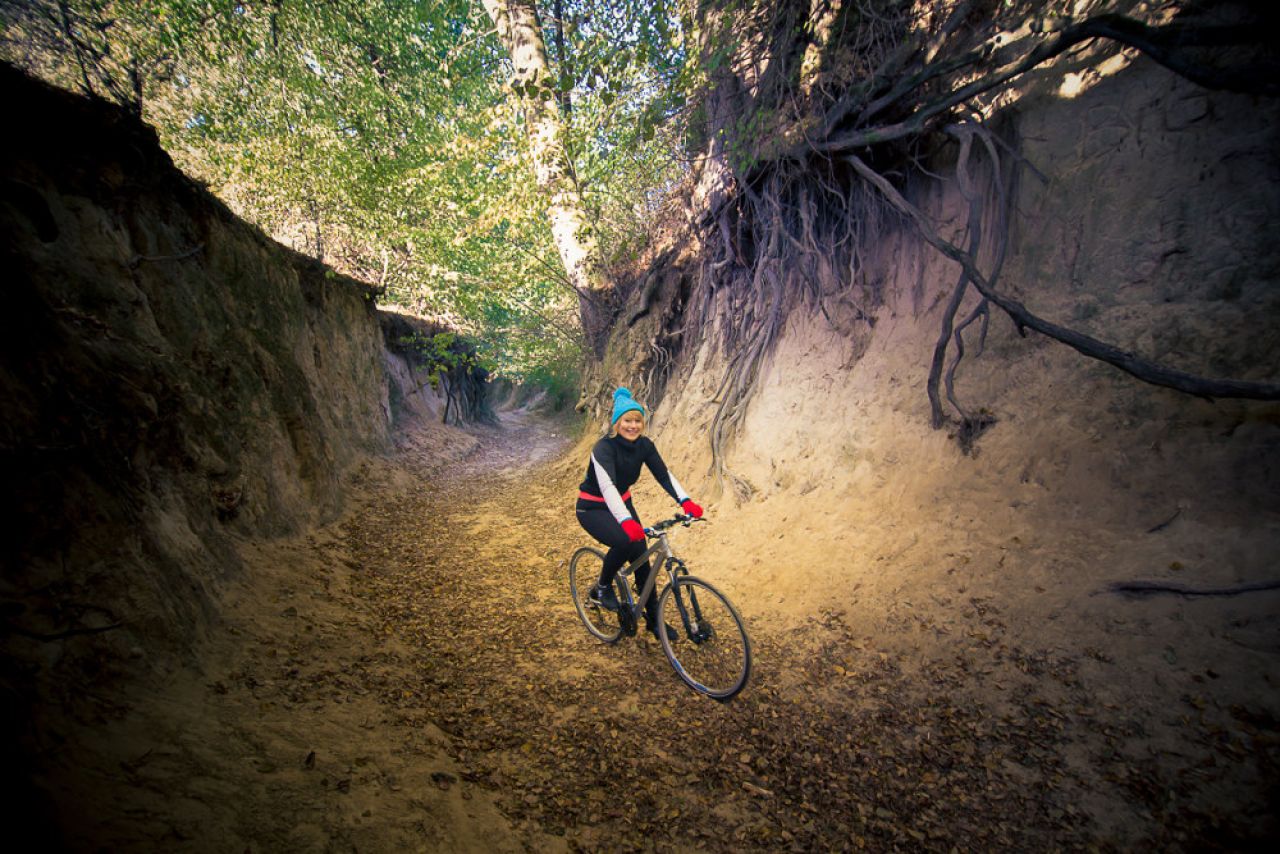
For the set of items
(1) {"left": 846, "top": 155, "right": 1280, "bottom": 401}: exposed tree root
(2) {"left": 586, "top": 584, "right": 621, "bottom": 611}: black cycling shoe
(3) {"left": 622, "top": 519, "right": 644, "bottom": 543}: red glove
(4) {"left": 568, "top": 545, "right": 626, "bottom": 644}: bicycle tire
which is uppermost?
(1) {"left": 846, "top": 155, "right": 1280, "bottom": 401}: exposed tree root

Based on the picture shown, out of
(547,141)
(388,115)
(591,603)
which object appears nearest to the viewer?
(591,603)

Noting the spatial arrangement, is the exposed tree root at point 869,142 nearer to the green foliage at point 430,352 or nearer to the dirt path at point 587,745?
the dirt path at point 587,745

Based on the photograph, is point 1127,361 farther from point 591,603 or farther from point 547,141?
point 547,141

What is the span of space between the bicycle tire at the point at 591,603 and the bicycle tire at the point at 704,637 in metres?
0.64

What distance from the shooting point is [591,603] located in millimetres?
4613

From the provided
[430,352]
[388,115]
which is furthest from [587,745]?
[430,352]

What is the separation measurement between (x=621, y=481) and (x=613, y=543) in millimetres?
518

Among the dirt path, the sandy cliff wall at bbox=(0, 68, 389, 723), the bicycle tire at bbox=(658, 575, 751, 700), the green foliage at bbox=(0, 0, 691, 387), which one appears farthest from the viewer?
the green foliage at bbox=(0, 0, 691, 387)

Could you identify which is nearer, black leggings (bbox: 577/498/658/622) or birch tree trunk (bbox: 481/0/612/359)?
black leggings (bbox: 577/498/658/622)

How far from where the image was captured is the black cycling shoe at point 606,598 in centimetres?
416

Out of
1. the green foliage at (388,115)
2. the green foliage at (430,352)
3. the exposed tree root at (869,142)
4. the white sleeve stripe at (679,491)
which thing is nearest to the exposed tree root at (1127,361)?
the exposed tree root at (869,142)

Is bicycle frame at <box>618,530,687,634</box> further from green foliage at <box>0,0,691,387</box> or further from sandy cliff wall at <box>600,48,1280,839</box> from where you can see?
green foliage at <box>0,0,691,387</box>

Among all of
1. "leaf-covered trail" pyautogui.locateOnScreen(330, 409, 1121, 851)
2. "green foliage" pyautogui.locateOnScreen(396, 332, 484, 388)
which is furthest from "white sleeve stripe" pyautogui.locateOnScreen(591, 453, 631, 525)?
"green foliage" pyautogui.locateOnScreen(396, 332, 484, 388)

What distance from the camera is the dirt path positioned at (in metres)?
2.14
